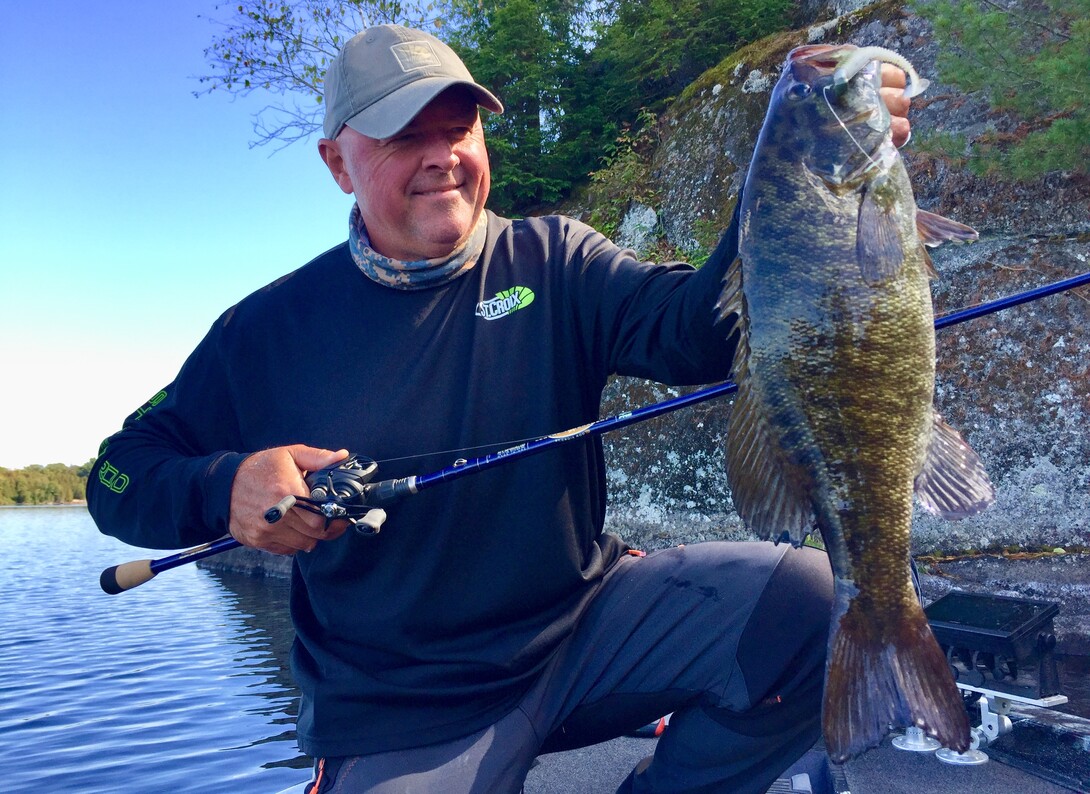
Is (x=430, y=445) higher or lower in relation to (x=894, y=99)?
lower

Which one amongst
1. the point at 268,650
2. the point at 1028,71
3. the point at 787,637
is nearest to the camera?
the point at 787,637

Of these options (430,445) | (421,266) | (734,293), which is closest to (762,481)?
(734,293)

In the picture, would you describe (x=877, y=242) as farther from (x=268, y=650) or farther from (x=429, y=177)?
(x=268, y=650)

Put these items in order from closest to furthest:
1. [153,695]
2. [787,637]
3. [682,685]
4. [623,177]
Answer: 1. [787,637]
2. [682,685]
3. [153,695]
4. [623,177]

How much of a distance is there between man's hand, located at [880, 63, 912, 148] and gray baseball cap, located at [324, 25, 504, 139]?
129 cm

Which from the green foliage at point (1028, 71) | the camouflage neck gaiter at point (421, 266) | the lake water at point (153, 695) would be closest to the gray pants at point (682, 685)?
the camouflage neck gaiter at point (421, 266)

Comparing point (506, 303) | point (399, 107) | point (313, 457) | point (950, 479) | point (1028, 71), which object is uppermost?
point (1028, 71)

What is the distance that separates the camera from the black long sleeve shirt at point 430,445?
256 centimetres

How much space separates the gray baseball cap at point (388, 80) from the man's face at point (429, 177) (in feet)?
0.22

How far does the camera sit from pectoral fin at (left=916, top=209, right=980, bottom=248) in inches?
71.3

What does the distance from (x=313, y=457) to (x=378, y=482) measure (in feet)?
0.70

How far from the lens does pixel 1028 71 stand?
22.0ft

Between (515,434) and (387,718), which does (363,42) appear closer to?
(515,434)

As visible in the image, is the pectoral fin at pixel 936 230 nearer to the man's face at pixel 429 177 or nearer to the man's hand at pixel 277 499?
the man's face at pixel 429 177
